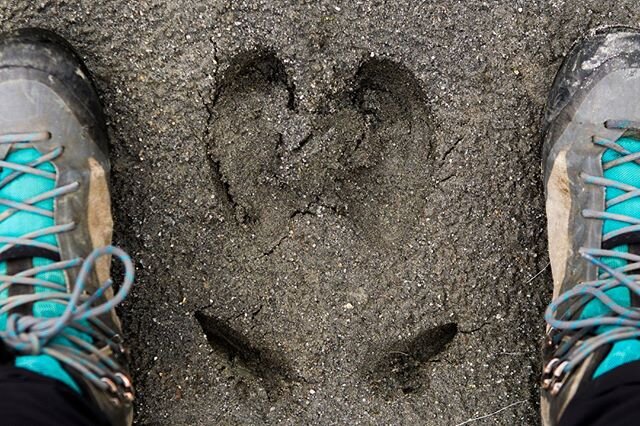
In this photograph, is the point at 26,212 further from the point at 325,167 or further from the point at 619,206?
the point at 619,206

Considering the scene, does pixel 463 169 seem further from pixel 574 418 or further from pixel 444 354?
pixel 574 418

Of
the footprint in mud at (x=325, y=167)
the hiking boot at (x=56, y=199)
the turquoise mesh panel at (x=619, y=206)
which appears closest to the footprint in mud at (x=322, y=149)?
the footprint in mud at (x=325, y=167)

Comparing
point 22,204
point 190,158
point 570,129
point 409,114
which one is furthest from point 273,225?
point 570,129

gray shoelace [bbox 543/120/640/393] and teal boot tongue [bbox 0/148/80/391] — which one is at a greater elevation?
teal boot tongue [bbox 0/148/80/391]

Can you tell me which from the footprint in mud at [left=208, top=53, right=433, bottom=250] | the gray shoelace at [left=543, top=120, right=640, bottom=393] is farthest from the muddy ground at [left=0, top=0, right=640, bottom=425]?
the gray shoelace at [left=543, top=120, right=640, bottom=393]

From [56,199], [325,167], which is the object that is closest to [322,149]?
[325,167]

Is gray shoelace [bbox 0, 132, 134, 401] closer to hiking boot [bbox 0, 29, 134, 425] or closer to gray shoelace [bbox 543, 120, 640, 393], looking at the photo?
hiking boot [bbox 0, 29, 134, 425]

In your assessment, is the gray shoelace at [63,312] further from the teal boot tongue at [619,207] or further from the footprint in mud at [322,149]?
the teal boot tongue at [619,207]
